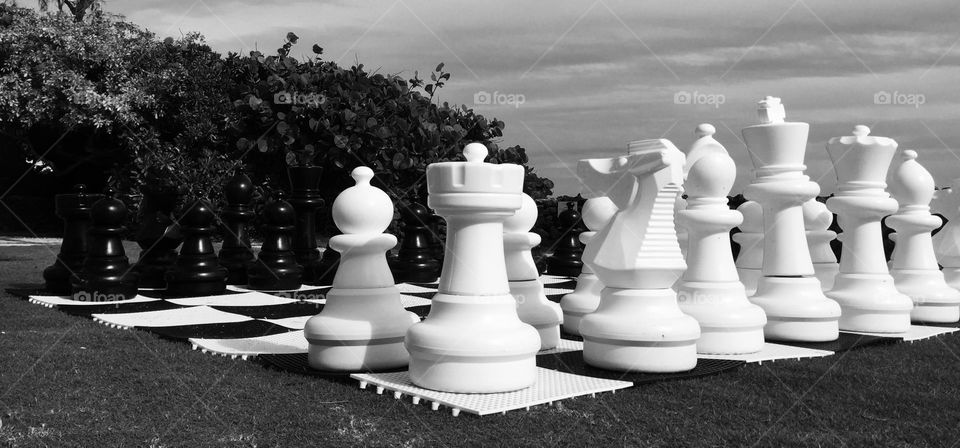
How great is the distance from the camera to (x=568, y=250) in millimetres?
5828

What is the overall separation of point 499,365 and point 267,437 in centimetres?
64

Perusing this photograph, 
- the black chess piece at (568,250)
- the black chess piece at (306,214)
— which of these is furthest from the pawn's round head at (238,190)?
the black chess piece at (568,250)

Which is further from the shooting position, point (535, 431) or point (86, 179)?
point (86, 179)

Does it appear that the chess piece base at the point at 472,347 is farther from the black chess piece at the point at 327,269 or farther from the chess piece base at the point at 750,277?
the black chess piece at the point at 327,269

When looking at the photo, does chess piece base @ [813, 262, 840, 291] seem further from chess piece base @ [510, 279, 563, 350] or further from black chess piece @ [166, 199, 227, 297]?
black chess piece @ [166, 199, 227, 297]

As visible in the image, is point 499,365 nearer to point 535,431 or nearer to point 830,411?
point 535,431

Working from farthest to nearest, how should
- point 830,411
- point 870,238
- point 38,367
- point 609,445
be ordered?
point 870,238
point 38,367
point 830,411
point 609,445

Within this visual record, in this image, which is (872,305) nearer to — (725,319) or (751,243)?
(751,243)

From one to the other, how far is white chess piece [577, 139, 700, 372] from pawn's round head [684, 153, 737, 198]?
0.33 meters

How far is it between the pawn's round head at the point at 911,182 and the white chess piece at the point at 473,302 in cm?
221

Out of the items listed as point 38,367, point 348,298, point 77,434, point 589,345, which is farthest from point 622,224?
point 38,367

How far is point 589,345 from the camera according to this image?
2494 millimetres

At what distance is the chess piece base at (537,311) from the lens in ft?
9.11

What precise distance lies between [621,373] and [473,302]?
0.53 m
